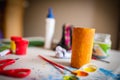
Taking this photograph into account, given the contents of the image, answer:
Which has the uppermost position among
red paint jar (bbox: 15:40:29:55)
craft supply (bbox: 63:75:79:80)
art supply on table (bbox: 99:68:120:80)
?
red paint jar (bbox: 15:40:29:55)

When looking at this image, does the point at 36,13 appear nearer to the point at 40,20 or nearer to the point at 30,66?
the point at 40,20

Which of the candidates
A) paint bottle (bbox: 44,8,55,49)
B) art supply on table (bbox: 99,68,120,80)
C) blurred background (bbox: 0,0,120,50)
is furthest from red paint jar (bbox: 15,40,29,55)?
blurred background (bbox: 0,0,120,50)

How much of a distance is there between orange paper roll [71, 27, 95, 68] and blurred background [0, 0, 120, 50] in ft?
4.84

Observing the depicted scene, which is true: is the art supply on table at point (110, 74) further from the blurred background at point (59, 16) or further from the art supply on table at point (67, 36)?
the blurred background at point (59, 16)

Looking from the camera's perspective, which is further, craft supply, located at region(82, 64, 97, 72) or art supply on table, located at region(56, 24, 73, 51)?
art supply on table, located at region(56, 24, 73, 51)

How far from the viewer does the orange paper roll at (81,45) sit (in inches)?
20.5

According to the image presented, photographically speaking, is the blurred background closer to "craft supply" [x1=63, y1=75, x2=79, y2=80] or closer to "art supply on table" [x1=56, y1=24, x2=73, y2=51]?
"art supply on table" [x1=56, y1=24, x2=73, y2=51]

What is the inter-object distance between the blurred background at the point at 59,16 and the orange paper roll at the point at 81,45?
1477mm

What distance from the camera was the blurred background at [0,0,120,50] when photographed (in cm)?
195

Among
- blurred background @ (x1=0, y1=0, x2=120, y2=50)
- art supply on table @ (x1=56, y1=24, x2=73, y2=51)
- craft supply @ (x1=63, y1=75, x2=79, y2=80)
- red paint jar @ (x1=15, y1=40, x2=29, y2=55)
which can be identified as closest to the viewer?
craft supply @ (x1=63, y1=75, x2=79, y2=80)

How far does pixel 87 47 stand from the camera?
0.53 meters

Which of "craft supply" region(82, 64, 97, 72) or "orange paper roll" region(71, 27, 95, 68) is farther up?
"orange paper roll" region(71, 27, 95, 68)

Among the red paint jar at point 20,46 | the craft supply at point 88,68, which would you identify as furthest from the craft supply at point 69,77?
the red paint jar at point 20,46

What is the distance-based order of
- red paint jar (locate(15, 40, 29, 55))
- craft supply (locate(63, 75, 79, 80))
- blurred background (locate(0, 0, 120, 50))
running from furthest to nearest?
blurred background (locate(0, 0, 120, 50))
red paint jar (locate(15, 40, 29, 55))
craft supply (locate(63, 75, 79, 80))
